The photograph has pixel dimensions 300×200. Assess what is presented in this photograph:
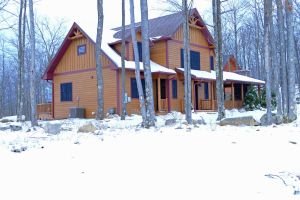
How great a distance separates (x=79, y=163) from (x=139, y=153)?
1.07 metres

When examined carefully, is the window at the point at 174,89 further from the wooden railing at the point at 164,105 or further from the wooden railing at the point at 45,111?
the wooden railing at the point at 45,111

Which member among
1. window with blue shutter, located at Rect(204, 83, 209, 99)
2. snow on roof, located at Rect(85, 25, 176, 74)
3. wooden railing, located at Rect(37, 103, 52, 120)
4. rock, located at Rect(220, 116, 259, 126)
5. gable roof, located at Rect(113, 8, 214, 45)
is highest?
gable roof, located at Rect(113, 8, 214, 45)

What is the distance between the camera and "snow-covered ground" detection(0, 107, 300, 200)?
13.5ft

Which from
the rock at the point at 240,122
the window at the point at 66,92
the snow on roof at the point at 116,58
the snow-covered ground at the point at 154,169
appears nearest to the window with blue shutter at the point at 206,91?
the snow on roof at the point at 116,58

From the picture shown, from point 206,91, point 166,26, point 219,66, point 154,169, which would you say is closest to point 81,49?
point 166,26

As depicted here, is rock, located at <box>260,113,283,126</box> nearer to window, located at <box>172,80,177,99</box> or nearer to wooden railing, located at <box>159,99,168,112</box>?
wooden railing, located at <box>159,99,168,112</box>

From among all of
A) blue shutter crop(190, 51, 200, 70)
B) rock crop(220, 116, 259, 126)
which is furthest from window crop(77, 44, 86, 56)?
rock crop(220, 116, 259, 126)

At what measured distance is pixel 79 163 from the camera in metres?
5.39

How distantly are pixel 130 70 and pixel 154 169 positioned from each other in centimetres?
1597

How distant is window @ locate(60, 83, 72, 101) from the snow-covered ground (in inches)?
652

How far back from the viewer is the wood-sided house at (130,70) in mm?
21062

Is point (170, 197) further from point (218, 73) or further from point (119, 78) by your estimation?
point (119, 78)

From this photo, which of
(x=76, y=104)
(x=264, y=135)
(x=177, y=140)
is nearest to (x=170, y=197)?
(x=177, y=140)

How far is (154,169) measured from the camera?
5.06m
